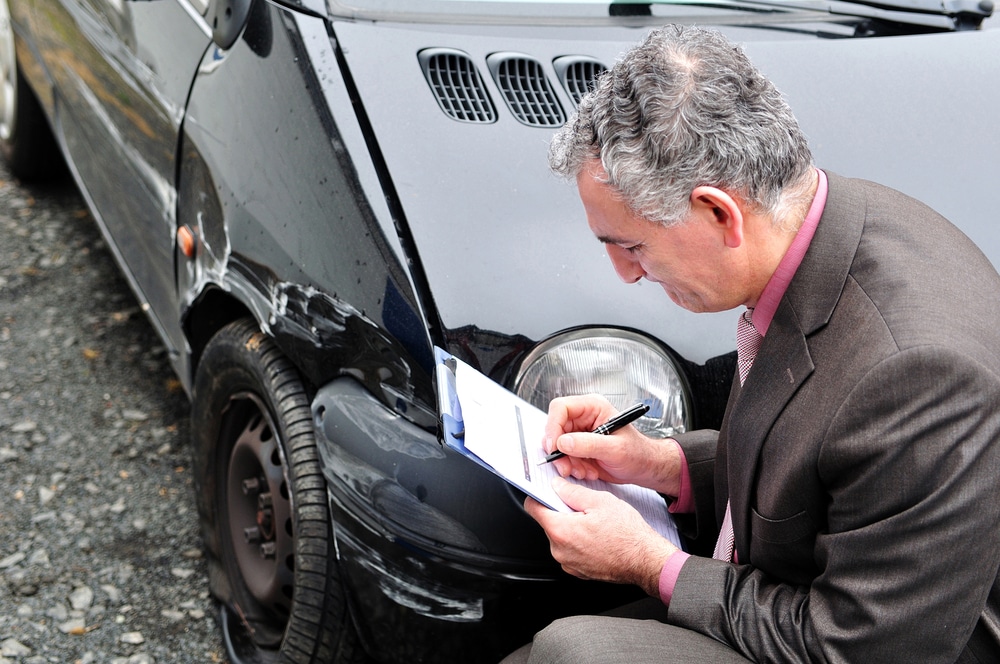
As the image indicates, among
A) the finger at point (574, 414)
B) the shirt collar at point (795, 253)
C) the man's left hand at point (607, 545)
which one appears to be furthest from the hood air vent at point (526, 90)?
the man's left hand at point (607, 545)

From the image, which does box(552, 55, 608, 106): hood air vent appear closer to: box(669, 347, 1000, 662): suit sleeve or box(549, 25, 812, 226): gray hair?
box(549, 25, 812, 226): gray hair

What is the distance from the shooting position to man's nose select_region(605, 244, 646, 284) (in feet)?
5.30

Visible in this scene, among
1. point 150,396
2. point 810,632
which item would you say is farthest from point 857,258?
point 150,396

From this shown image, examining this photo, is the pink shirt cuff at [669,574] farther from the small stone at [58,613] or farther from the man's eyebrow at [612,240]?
the small stone at [58,613]

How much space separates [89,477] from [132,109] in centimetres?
105

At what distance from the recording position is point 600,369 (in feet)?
6.10

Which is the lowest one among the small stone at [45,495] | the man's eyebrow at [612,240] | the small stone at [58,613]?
the small stone at [58,613]

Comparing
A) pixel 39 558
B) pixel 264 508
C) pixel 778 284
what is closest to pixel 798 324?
pixel 778 284

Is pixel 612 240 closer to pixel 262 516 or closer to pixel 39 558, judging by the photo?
pixel 262 516

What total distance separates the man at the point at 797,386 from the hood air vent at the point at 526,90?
0.57 meters

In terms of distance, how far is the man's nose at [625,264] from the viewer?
1.62 metres

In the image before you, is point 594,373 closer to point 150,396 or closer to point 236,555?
point 236,555

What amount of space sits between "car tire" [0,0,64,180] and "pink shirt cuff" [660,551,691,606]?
11.6 feet

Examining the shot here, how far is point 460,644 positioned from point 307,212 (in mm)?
859
